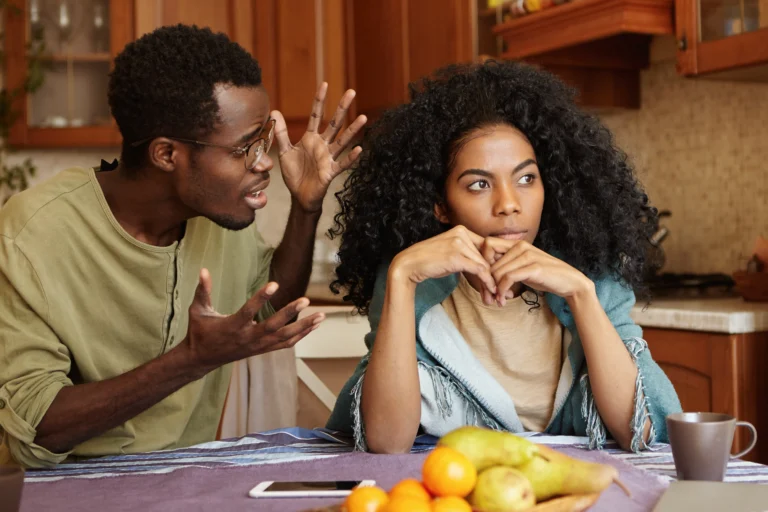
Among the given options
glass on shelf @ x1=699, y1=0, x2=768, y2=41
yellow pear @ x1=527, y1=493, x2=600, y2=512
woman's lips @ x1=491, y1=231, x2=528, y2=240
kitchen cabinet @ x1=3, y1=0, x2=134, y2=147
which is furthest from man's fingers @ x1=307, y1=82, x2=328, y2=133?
kitchen cabinet @ x1=3, y1=0, x2=134, y2=147

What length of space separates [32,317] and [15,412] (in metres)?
0.17

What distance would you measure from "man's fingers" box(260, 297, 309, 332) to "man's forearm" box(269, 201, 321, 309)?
23.0 inches

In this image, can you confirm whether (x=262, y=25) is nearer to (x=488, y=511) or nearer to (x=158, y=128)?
(x=158, y=128)

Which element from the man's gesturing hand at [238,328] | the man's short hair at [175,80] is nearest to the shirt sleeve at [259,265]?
the man's short hair at [175,80]

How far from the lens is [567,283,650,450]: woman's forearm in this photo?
1308 millimetres

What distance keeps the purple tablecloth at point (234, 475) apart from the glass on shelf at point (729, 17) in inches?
60.6

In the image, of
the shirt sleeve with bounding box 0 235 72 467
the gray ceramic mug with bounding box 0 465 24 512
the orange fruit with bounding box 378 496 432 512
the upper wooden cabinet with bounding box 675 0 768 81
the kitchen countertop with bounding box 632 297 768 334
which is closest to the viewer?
the orange fruit with bounding box 378 496 432 512

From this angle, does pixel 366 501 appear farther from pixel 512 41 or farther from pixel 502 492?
pixel 512 41

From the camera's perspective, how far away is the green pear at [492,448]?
33.4 inches

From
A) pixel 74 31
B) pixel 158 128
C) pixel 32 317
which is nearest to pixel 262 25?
pixel 74 31

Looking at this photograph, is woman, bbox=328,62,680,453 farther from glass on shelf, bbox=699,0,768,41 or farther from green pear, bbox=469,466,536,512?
glass on shelf, bbox=699,0,768,41

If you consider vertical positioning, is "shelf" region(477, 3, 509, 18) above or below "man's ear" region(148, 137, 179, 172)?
above

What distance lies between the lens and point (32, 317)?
1.38 meters

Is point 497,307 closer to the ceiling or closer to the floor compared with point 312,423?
closer to the ceiling
